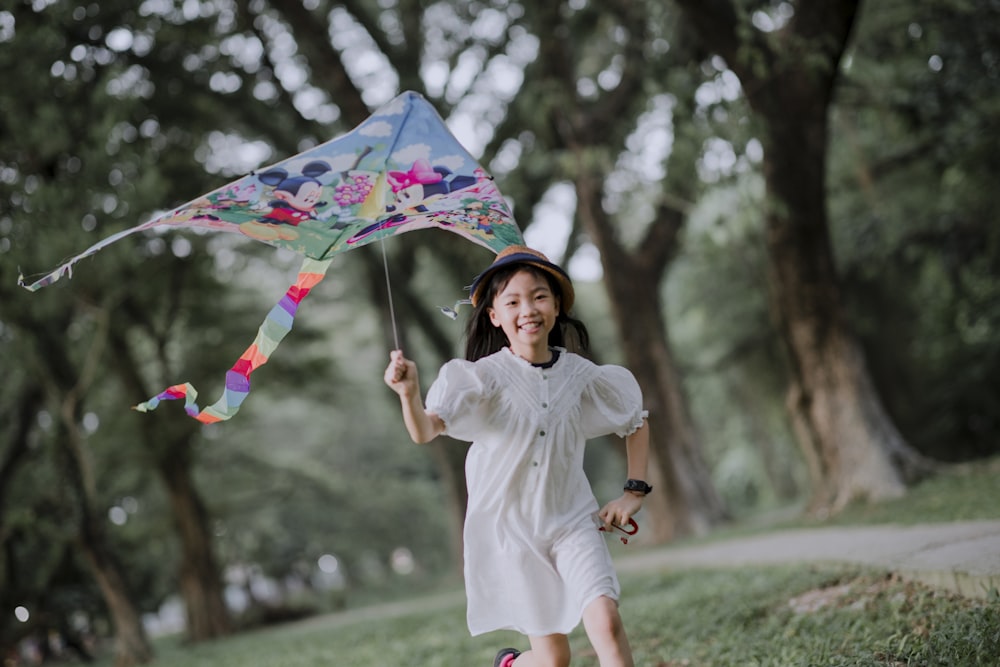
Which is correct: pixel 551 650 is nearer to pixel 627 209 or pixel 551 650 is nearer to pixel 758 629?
pixel 758 629

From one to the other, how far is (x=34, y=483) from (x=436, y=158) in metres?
15.5

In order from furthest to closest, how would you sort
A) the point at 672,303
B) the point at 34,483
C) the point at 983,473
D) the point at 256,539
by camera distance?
1. the point at 672,303
2. the point at 256,539
3. the point at 34,483
4. the point at 983,473

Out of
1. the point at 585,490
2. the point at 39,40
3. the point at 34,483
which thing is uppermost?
the point at 39,40

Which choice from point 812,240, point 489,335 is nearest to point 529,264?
point 489,335

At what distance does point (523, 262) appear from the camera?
12.4 feet

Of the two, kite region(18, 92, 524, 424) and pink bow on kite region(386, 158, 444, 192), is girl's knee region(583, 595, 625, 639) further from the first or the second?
pink bow on kite region(386, 158, 444, 192)

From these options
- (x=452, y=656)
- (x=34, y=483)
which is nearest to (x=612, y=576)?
(x=452, y=656)

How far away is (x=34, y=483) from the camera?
16953 mm

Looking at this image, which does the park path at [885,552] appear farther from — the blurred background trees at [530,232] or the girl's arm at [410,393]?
the girl's arm at [410,393]

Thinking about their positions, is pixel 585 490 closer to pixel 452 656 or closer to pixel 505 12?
pixel 452 656

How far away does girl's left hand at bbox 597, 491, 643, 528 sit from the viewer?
3561 mm

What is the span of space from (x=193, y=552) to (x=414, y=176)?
13228mm

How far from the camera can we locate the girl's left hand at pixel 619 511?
3.56m

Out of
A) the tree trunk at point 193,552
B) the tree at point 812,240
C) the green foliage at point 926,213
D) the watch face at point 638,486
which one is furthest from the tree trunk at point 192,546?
the watch face at point 638,486
